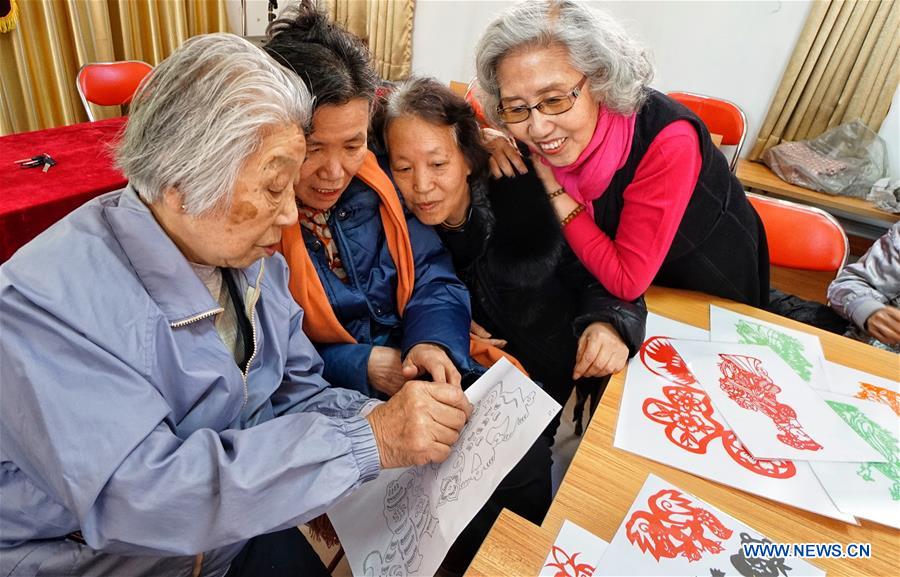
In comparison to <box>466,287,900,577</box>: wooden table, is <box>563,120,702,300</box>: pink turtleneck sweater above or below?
above

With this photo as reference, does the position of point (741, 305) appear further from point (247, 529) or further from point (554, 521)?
point (247, 529)

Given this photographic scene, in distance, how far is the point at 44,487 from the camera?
681mm

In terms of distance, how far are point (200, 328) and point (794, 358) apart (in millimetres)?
1264

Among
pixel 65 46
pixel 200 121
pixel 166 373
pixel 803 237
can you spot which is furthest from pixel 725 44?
pixel 65 46

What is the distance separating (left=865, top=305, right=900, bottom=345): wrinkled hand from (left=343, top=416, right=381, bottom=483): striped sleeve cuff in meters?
1.69

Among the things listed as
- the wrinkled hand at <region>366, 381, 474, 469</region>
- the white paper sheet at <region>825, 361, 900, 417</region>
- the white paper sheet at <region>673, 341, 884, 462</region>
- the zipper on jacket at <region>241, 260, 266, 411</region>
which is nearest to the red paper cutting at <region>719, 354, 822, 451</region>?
the white paper sheet at <region>673, 341, 884, 462</region>

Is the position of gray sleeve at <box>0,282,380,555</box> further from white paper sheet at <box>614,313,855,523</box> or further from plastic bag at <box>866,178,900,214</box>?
plastic bag at <box>866,178,900,214</box>

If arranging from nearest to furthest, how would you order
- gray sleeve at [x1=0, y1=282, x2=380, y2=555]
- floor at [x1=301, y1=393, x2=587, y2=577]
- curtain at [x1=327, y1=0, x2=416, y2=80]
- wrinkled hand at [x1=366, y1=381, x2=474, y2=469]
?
gray sleeve at [x1=0, y1=282, x2=380, y2=555], wrinkled hand at [x1=366, y1=381, x2=474, y2=469], floor at [x1=301, y1=393, x2=587, y2=577], curtain at [x1=327, y1=0, x2=416, y2=80]

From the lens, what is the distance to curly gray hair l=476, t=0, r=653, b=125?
3.94 ft

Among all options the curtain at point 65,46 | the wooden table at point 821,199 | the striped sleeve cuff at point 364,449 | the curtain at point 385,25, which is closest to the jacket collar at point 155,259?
the striped sleeve cuff at point 364,449

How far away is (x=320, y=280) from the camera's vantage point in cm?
127

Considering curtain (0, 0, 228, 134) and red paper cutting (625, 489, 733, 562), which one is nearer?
red paper cutting (625, 489, 733, 562)

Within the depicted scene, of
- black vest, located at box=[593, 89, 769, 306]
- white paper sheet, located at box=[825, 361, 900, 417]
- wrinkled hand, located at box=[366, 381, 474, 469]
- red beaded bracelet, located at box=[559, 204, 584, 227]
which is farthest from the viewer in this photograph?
red beaded bracelet, located at box=[559, 204, 584, 227]

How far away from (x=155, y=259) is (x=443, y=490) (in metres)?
0.58
